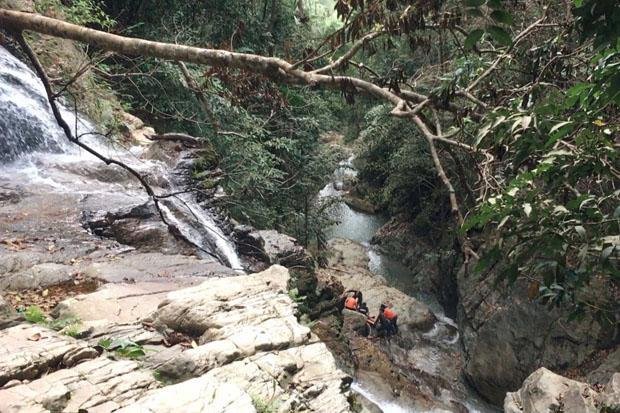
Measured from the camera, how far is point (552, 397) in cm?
676

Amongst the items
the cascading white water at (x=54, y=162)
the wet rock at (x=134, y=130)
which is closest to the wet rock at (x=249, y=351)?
the cascading white water at (x=54, y=162)

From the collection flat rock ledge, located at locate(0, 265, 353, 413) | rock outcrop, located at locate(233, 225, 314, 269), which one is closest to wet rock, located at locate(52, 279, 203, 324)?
flat rock ledge, located at locate(0, 265, 353, 413)

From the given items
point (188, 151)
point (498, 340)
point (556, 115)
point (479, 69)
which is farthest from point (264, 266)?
point (556, 115)

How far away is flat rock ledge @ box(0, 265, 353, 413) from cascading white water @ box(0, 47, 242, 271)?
3.06m

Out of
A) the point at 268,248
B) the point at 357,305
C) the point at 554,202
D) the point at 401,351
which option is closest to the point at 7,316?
the point at 554,202

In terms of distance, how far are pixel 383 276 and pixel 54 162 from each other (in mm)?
12547

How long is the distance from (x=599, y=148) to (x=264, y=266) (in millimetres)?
7631

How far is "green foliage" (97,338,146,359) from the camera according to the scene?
4.04 meters

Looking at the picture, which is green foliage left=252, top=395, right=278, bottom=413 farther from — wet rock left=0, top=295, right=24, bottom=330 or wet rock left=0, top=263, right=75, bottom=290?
wet rock left=0, top=263, right=75, bottom=290

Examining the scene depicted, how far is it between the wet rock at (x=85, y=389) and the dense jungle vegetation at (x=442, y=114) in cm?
259

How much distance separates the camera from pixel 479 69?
383cm

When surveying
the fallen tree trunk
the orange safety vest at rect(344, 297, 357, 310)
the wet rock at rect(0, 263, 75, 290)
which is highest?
the fallen tree trunk

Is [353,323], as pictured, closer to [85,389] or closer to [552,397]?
[552,397]

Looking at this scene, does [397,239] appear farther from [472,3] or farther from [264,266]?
[472,3]
